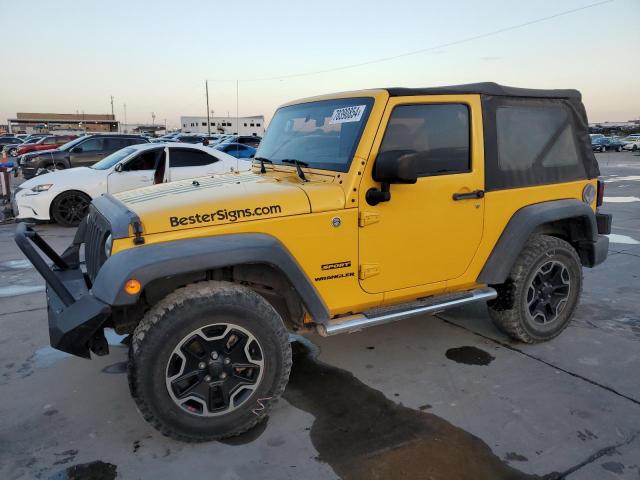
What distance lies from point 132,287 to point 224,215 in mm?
630

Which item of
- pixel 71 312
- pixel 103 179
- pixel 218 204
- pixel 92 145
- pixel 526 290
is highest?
pixel 92 145

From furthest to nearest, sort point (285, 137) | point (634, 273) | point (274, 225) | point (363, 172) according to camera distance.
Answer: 1. point (634, 273)
2. point (285, 137)
3. point (363, 172)
4. point (274, 225)

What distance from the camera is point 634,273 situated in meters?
6.04

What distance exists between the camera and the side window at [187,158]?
361 inches

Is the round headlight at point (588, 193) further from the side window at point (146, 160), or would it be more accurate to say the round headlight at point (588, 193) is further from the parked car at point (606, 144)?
the parked car at point (606, 144)

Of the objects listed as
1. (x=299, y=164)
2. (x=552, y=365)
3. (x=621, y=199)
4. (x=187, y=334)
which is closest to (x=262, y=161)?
(x=299, y=164)

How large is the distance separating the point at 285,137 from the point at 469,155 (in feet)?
4.65

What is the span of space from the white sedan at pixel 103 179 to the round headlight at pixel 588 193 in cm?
612

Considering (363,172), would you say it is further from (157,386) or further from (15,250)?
(15,250)

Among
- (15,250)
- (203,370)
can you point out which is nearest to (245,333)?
(203,370)

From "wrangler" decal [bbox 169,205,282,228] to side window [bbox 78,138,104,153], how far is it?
12.3 metres

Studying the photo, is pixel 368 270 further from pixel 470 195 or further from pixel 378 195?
pixel 470 195

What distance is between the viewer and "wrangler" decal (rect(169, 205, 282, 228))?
2.72 meters

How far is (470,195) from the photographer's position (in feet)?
11.5
